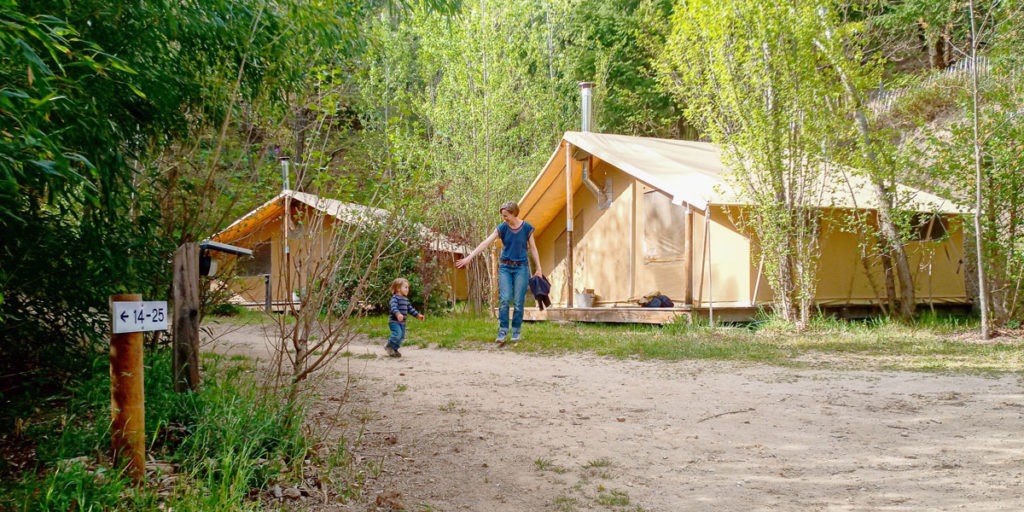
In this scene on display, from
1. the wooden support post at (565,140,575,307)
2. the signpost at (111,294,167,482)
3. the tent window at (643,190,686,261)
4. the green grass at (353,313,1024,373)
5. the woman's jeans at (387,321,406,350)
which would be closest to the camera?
the signpost at (111,294,167,482)

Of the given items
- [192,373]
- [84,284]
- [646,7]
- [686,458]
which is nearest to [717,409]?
[686,458]

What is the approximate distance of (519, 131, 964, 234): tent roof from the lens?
35.4ft

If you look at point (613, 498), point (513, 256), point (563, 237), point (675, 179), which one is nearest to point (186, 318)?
point (613, 498)

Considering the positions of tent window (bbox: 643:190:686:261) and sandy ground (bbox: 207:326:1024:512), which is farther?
tent window (bbox: 643:190:686:261)

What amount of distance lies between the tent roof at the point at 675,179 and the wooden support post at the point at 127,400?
Answer: 8.66 m

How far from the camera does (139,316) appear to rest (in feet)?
10.4

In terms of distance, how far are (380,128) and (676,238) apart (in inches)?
512

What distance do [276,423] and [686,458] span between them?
2.18 m

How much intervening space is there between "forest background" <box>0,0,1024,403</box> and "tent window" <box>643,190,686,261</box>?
1.62 m

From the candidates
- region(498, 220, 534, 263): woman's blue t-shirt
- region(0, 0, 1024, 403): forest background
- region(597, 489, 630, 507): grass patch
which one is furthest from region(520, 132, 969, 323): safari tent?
region(597, 489, 630, 507): grass patch

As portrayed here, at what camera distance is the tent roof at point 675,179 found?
1079 centimetres

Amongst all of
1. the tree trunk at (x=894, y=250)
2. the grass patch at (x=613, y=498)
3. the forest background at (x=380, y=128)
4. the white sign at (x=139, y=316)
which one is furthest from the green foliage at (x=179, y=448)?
the tree trunk at (x=894, y=250)

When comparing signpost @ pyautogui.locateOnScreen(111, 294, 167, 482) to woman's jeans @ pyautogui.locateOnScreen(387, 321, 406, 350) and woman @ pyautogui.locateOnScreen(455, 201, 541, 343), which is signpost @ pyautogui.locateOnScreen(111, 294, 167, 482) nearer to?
woman's jeans @ pyautogui.locateOnScreen(387, 321, 406, 350)

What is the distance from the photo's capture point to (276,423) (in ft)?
12.9
